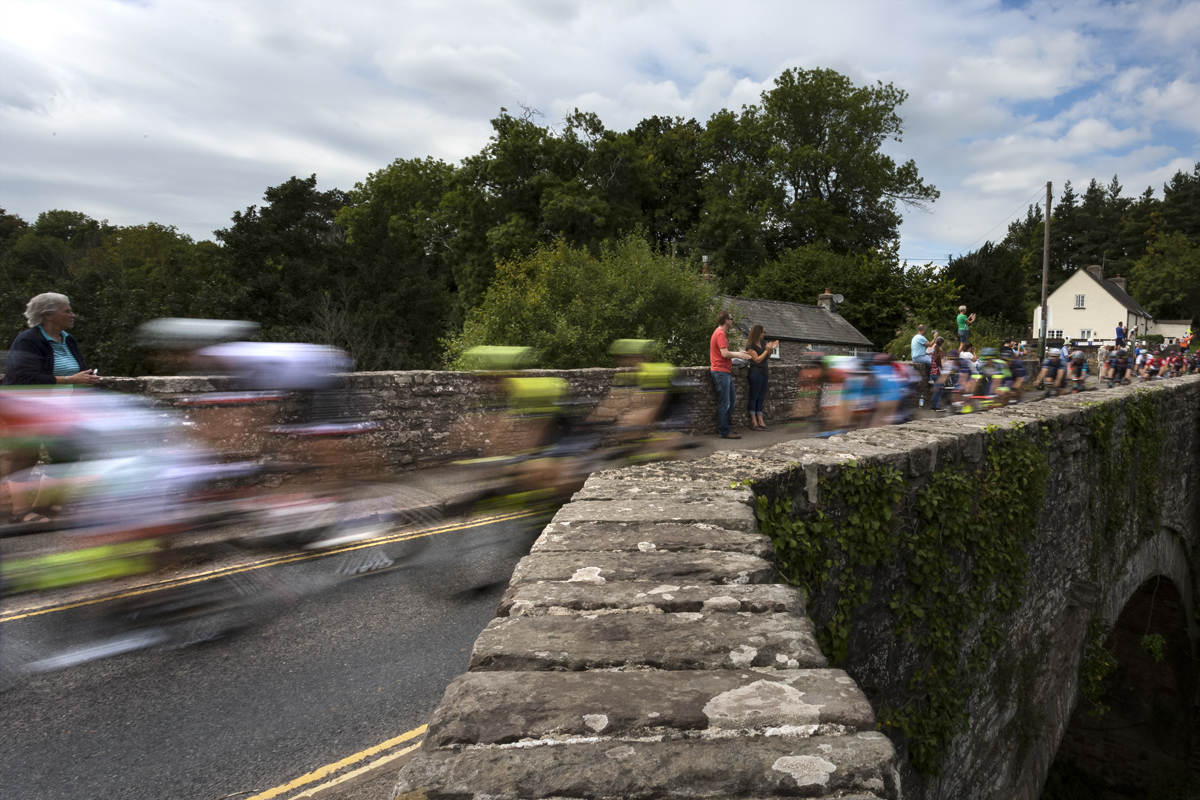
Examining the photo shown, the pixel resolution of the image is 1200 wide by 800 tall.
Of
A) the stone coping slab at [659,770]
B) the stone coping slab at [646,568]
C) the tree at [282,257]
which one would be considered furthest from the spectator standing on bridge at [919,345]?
the tree at [282,257]

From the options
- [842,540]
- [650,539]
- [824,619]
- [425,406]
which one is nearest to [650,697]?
[650,539]

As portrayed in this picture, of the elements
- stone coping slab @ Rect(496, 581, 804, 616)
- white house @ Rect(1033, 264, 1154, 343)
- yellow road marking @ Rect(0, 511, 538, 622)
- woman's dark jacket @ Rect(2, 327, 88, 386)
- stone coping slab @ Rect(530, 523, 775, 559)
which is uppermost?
white house @ Rect(1033, 264, 1154, 343)

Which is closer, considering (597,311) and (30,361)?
(30,361)

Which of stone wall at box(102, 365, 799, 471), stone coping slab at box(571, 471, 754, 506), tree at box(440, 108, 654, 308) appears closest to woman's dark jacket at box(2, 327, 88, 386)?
stone wall at box(102, 365, 799, 471)

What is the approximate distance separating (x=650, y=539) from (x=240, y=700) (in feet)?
8.61

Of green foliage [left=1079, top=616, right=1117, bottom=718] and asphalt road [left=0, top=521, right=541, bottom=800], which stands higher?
asphalt road [left=0, top=521, right=541, bottom=800]

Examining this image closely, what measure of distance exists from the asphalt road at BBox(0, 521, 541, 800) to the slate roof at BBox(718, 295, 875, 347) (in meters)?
28.8

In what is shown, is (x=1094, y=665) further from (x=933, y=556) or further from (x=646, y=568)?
(x=646, y=568)

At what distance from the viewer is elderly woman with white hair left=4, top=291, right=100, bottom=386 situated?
5.47 metres

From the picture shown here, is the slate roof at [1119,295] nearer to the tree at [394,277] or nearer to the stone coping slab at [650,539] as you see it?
the tree at [394,277]

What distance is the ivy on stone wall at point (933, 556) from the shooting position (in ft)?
11.7

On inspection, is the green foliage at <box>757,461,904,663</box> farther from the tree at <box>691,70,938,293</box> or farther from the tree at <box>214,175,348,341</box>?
the tree at <box>691,70,938,293</box>

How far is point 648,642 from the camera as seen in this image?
5.98 ft

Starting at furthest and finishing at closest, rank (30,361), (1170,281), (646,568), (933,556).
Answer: (1170,281)
(30,361)
(933,556)
(646,568)
